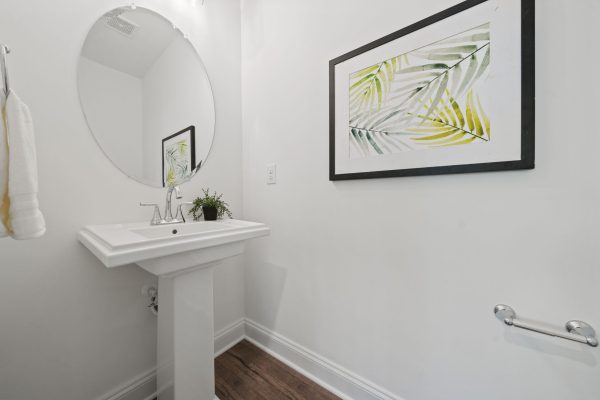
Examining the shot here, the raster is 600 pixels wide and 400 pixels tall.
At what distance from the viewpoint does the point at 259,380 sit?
117 centimetres

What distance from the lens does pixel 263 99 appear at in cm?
140

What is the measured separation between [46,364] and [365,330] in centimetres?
125

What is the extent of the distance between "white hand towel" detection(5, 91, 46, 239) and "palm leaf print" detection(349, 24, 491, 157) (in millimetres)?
1011

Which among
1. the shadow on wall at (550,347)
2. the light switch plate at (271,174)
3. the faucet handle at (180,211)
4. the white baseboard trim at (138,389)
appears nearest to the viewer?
the shadow on wall at (550,347)

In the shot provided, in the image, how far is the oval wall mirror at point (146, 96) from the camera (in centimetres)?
97

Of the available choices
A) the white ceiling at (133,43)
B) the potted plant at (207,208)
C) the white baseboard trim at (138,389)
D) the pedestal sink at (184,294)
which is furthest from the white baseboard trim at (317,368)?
the white ceiling at (133,43)

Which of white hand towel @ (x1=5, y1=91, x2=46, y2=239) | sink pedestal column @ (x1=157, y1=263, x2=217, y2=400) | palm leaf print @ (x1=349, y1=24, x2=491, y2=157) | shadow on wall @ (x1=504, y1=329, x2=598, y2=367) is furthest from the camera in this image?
sink pedestal column @ (x1=157, y1=263, x2=217, y2=400)

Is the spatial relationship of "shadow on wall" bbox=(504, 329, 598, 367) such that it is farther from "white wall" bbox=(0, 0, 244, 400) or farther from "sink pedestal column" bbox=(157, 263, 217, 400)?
"white wall" bbox=(0, 0, 244, 400)

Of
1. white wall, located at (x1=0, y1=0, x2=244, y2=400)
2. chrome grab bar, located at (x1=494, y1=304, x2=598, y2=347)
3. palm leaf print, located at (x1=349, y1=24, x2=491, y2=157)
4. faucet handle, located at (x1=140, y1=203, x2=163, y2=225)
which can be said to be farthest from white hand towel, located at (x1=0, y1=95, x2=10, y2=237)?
chrome grab bar, located at (x1=494, y1=304, x2=598, y2=347)

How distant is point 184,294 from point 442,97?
3.96ft

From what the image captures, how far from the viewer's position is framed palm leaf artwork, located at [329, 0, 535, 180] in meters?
0.68

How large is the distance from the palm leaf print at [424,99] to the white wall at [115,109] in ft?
3.31

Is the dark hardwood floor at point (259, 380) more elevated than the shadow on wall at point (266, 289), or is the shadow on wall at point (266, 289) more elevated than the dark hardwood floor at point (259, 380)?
the shadow on wall at point (266, 289)

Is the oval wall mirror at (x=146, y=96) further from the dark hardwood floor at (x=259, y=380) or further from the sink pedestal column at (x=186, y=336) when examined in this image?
the dark hardwood floor at (x=259, y=380)
